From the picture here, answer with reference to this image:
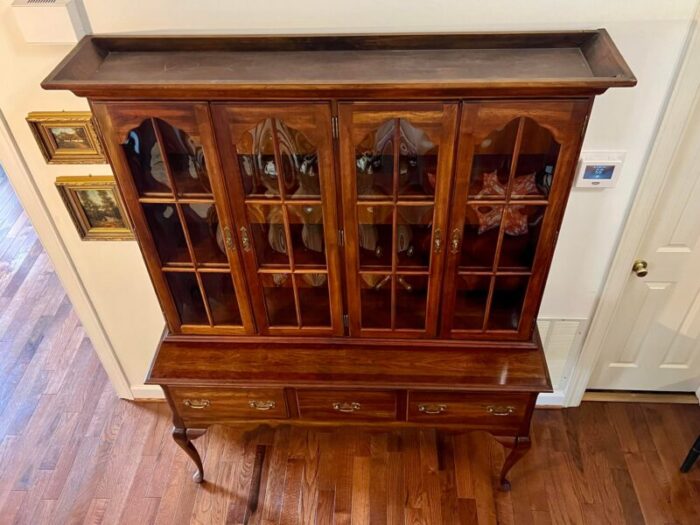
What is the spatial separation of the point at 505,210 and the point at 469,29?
510 millimetres

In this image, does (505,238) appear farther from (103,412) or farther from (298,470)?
(103,412)

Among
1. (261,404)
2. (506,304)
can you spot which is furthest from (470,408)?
(261,404)

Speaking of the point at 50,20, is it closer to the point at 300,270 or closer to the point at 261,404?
the point at 300,270

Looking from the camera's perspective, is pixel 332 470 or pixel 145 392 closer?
pixel 332 470

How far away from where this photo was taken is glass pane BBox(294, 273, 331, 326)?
77.5 inches

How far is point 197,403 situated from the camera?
6.79 ft

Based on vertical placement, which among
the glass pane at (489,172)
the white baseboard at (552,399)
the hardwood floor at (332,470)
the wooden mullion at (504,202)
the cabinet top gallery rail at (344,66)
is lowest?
the hardwood floor at (332,470)

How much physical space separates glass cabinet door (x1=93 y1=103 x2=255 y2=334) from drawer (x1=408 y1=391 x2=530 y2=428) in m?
0.66

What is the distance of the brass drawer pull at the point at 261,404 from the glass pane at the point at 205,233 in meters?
0.55

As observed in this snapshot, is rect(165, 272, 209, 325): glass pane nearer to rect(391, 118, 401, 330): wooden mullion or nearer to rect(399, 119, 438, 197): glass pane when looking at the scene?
rect(391, 118, 401, 330): wooden mullion

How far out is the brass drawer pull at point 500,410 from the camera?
200 cm

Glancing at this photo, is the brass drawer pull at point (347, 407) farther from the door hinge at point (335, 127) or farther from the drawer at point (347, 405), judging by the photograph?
the door hinge at point (335, 127)

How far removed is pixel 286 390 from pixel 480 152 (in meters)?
1.03

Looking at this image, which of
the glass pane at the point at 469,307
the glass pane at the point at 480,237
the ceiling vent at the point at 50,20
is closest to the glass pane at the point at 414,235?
the glass pane at the point at 480,237
